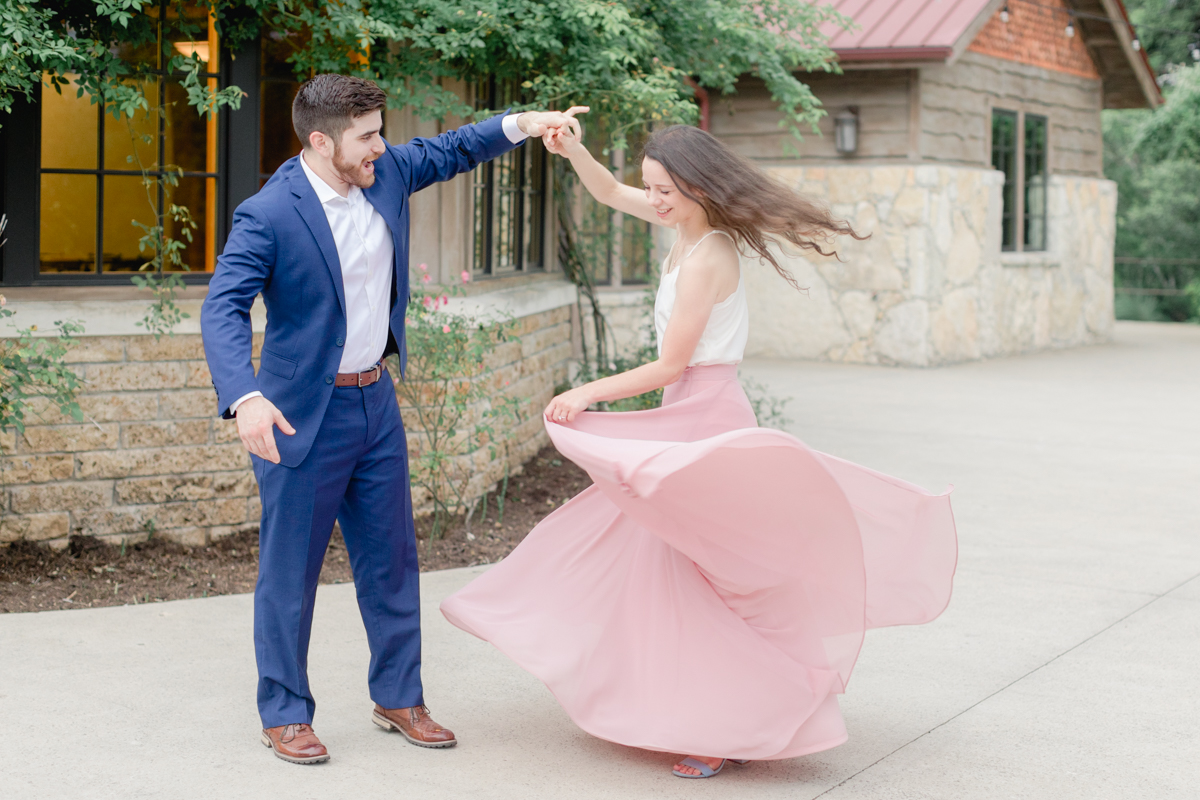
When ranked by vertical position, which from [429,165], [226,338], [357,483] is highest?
[429,165]

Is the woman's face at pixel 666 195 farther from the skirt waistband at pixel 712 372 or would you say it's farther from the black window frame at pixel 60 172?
the black window frame at pixel 60 172

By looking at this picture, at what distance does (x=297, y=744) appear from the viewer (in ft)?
11.8

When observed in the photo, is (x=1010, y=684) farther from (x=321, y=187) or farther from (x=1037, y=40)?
(x=1037, y=40)

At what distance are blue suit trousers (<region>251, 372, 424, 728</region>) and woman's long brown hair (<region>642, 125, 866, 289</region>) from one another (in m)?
1.08

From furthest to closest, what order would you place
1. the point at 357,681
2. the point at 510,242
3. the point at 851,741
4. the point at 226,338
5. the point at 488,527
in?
1. the point at 510,242
2. the point at 488,527
3. the point at 357,681
4. the point at 851,741
5. the point at 226,338

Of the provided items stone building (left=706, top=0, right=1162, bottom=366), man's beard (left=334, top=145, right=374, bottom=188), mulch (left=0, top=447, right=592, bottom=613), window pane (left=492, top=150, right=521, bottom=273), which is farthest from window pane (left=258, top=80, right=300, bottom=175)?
stone building (left=706, top=0, right=1162, bottom=366)

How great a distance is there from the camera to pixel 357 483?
376 centimetres

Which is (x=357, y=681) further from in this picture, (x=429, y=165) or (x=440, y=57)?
(x=440, y=57)

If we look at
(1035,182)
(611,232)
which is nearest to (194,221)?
(611,232)

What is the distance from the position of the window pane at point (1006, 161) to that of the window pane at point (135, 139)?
465 inches

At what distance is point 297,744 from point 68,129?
3.62m

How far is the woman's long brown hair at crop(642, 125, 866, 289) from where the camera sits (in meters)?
3.57

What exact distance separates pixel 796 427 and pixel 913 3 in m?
6.50

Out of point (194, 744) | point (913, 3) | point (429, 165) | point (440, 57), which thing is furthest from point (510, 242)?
point (913, 3)
